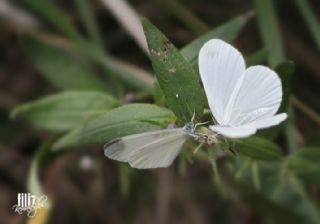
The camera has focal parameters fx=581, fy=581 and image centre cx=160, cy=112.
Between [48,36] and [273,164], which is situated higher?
[48,36]

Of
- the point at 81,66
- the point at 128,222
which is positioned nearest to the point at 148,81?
the point at 81,66

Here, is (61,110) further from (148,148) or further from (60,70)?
(148,148)

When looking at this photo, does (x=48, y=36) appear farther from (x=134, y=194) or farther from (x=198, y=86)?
(x=198, y=86)

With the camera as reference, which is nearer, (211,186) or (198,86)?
(198,86)

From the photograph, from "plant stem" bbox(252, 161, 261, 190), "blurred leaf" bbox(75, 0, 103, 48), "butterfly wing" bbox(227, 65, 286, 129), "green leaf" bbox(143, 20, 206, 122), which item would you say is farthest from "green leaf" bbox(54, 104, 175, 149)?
"blurred leaf" bbox(75, 0, 103, 48)

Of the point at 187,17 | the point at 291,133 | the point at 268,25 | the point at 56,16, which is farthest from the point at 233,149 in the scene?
the point at 56,16

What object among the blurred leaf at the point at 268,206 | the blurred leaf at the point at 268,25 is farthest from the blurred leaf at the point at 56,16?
the blurred leaf at the point at 268,206
